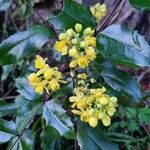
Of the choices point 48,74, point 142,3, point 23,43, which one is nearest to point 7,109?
point 23,43

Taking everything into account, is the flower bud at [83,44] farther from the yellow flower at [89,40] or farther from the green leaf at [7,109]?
the green leaf at [7,109]

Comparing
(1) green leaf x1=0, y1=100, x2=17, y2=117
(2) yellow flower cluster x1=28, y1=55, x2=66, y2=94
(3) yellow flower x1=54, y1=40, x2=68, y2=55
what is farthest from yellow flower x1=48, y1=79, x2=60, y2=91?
(1) green leaf x1=0, y1=100, x2=17, y2=117

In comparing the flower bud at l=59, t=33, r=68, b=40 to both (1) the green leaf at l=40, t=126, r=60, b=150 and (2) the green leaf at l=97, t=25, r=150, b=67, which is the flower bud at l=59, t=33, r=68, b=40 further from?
(1) the green leaf at l=40, t=126, r=60, b=150

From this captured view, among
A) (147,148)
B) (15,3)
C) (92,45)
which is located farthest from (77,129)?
(15,3)

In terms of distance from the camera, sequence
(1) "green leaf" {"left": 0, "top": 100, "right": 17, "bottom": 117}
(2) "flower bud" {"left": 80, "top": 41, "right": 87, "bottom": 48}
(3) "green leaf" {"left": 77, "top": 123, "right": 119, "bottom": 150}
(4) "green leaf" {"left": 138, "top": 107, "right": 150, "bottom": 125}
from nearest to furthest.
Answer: (2) "flower bud" {"left": 80, "top": 41, "right": 87, "bottom": 48} → (3) "green leaf" {"left": 77, "top": 123, "right": 119, "bottom": 150} → (1) "green leaf" {"left": 0, "top": 100, "right": 17, "bottom": 117} → (4) "green leaf" {"left": 138, "top": 107, "right": 150, "bottom": 125}

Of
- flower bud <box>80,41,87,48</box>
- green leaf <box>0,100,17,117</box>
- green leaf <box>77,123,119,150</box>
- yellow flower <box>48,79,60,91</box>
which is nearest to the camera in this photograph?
flower bud <box>80,41,87,48</box>

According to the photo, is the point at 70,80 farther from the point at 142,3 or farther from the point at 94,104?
the point at 142,3

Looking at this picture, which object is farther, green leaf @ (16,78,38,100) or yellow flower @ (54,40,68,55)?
green leaf @ (16,78,38,100)
